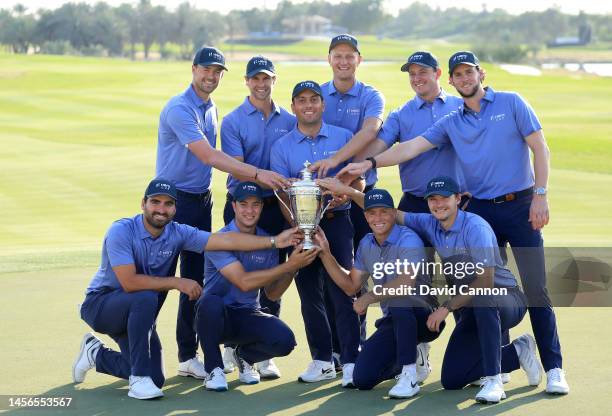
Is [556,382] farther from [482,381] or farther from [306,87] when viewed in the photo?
[306,87]

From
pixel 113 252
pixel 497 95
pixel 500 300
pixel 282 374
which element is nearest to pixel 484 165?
pixel 497 95

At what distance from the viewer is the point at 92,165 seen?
2144 cm

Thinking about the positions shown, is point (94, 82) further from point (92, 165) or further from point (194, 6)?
point (194, 6)

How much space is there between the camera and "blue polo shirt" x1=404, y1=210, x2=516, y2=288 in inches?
261

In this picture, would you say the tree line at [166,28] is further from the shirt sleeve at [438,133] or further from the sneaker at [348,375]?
the sneaker at [348,375]

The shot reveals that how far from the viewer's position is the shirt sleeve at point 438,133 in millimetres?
7215

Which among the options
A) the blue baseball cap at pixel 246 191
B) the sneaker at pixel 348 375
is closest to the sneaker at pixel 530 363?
the sneaker at pixel 348 375

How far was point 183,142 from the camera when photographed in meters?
7.49

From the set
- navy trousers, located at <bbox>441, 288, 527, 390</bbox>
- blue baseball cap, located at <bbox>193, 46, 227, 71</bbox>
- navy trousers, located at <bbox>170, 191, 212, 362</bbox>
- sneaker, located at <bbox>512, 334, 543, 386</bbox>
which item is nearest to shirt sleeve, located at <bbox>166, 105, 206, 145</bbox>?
blue baseball cap, located at <bbox>193, 46, 227, 71</bbox>

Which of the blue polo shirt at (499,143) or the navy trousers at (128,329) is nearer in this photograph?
the navy trousers at (128,329)

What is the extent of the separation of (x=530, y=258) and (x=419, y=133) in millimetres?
1307

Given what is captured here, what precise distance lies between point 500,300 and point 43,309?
13.2 feet

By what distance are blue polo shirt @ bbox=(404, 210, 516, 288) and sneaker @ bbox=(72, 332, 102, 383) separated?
2.23 meters

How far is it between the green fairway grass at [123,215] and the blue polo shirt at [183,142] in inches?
48.8
